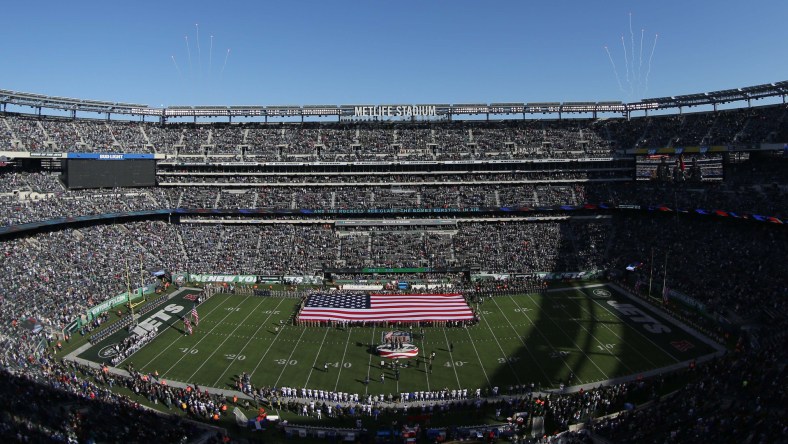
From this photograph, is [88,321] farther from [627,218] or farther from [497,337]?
[627,218]

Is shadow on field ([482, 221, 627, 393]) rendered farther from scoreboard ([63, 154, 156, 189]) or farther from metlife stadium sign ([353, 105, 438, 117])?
scoreboard ([63, 154, 156, 189])

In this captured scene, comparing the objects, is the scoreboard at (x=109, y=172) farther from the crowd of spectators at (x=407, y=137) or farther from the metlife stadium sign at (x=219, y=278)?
the metlife stadium sign at (x=219, y=278)

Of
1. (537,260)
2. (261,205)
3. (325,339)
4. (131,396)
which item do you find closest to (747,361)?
(325,339)

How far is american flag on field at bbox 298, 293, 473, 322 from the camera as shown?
138 feet

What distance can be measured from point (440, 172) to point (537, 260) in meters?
17.6

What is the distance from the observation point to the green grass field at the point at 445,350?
31.9 meters

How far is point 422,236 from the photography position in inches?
2420

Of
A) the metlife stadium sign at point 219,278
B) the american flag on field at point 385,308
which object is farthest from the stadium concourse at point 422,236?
the american flag on field at point 385,308

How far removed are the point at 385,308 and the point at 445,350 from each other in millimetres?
8657

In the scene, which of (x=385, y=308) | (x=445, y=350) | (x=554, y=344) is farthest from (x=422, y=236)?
(x=554, y=344)

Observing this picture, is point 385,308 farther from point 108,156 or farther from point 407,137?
Result: point 108,156

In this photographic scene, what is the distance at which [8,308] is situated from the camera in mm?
37188

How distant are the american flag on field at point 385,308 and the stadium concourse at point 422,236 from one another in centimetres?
666

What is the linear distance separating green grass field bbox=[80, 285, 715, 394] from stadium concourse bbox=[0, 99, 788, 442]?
2466 mm
